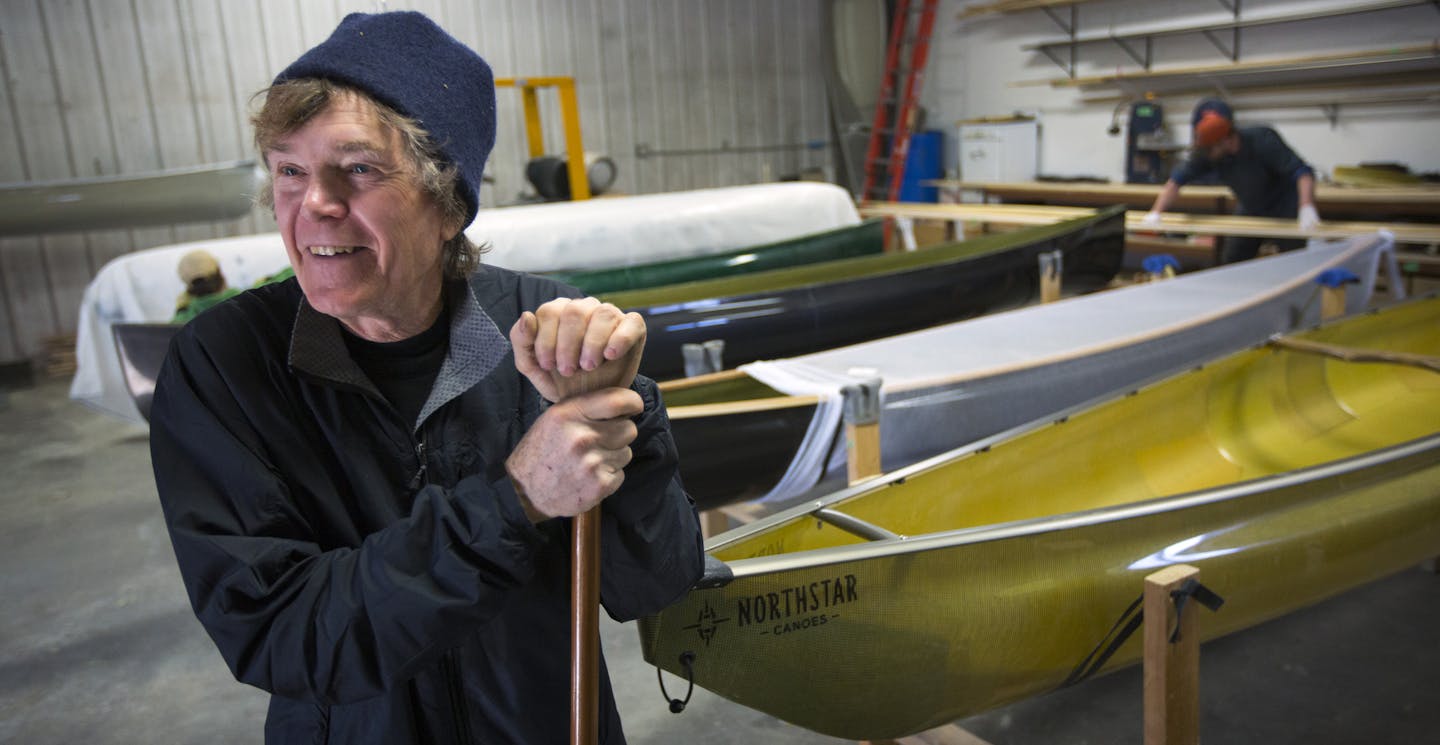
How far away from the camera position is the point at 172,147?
6395 millimetres

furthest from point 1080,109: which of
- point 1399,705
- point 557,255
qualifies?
point 1399,705

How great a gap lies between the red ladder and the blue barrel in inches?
2.6

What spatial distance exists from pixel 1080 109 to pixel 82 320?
21.6ft

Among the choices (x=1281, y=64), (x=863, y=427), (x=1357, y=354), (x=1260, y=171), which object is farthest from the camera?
(x=1281, y=64)

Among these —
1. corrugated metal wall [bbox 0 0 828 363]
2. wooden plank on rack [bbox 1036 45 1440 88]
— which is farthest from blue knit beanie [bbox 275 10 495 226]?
wooden plank on rack [bbox 1036 45 1440 88]

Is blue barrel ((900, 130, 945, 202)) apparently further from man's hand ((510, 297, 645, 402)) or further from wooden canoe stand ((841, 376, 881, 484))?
man's hand ((510, 297, 645, 402))

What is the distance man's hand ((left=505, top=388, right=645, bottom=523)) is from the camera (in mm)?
778

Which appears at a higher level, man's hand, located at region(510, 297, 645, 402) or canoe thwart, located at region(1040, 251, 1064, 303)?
man's hand, located at region(510, 297, 645, 402)

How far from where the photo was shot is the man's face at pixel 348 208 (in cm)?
83

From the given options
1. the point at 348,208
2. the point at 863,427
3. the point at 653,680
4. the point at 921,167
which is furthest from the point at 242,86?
the point at 348,208

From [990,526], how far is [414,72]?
1.17 metres

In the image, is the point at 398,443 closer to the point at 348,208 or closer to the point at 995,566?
the point at 348,208

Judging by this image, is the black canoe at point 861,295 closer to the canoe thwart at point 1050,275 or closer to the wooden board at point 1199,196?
the canoe thwart at point 1050,275

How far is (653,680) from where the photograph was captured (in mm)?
2395
